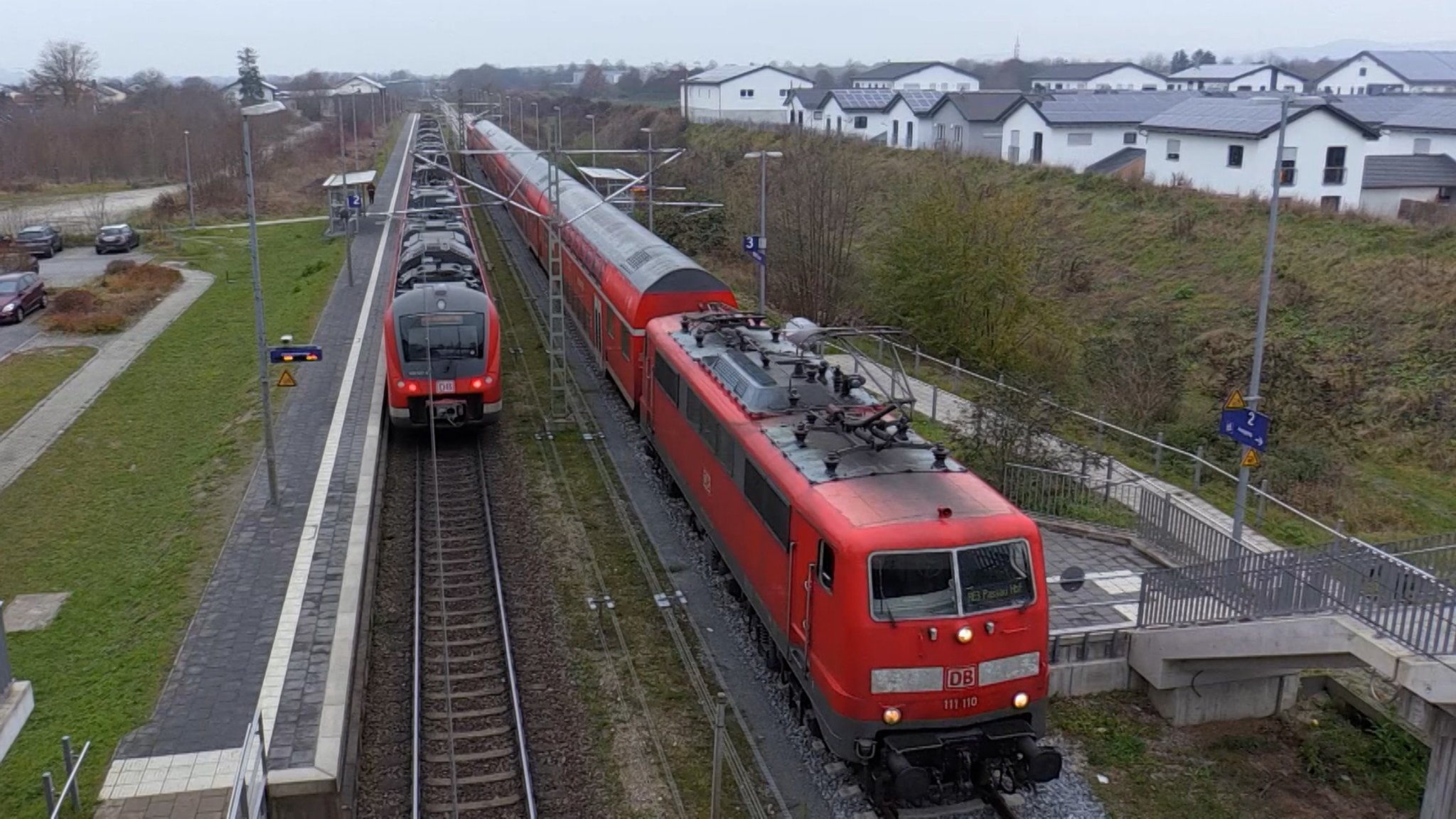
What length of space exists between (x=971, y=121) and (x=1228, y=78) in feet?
163

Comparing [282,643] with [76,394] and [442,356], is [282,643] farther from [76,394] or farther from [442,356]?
[76,394]

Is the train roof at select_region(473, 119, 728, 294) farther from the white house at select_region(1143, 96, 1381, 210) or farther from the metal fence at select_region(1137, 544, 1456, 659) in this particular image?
the white house at select_region(1143, 96, 1381, 210)

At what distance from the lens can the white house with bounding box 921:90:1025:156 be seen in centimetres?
5956

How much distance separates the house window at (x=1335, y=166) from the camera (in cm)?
4028

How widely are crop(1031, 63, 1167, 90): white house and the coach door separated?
246ft

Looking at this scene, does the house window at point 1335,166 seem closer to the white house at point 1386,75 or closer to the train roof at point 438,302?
the train roof at point 438,302

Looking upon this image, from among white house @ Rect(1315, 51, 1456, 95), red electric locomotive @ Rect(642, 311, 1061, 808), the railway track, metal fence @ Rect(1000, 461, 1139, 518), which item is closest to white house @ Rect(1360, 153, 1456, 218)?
metal fence @ Rect(1000, 461, 1139, 518)

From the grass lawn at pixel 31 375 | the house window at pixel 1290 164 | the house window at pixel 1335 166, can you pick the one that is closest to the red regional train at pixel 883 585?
the grass lawn at pixel 31 375

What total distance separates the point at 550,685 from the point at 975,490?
5.49m

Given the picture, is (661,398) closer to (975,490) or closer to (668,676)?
(668,676)

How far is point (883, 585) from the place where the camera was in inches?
398

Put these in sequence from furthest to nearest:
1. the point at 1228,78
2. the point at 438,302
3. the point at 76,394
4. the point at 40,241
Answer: the point at 1228,78 < the point at 40,241 < the point at 76,394 < the point at 438,302

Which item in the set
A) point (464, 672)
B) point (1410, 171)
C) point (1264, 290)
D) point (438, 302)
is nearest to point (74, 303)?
point (438, 302)

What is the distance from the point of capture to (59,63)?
9781 cm
